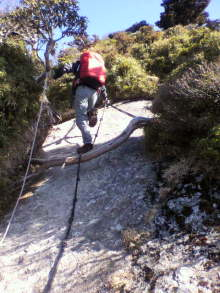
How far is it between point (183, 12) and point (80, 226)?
2613 centimetres

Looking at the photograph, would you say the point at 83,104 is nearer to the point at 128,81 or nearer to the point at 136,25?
the point at 128,81

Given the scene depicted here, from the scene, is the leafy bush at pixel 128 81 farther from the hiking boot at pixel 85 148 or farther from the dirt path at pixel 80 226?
the hiking boot at pixel 85 148

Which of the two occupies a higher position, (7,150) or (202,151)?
(7,150)

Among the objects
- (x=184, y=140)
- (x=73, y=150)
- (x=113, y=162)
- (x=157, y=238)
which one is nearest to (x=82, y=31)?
(x=73, y=150)

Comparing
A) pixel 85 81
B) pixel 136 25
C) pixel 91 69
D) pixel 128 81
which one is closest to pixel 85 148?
pixel 85 81

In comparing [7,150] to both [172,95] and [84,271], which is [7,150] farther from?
[172,95]

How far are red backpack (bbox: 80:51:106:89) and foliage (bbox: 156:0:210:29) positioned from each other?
75.0ft

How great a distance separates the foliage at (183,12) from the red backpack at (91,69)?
75.0 ft

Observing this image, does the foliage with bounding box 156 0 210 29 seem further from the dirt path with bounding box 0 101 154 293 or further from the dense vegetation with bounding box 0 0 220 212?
the dirt path with bounding box 0 101 154 293

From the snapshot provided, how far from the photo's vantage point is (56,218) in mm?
4262

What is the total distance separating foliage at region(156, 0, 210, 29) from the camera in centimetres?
2330

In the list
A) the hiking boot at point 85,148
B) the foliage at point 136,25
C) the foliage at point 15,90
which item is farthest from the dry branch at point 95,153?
the foliage at point 136,25

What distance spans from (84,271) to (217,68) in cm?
439

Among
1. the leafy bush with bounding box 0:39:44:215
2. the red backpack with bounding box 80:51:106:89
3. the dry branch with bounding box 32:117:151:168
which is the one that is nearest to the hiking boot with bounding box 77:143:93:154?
the dry branch with bounding box 32:117:151:168
